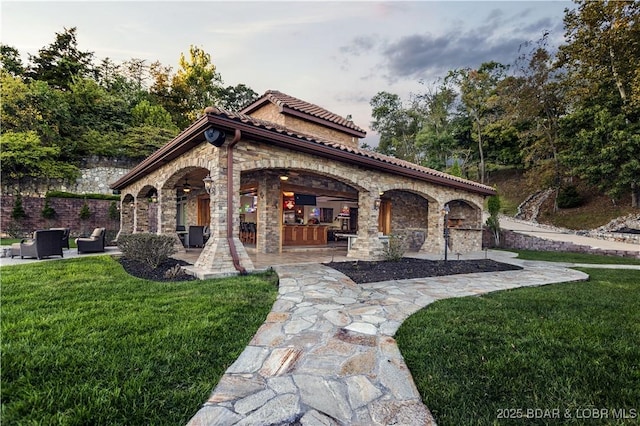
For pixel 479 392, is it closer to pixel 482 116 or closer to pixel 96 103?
pixel 96 103

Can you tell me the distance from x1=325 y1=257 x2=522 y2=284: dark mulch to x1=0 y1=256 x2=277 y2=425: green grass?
244 centimetres

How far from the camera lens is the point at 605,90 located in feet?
51.9

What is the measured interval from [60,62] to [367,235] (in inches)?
947

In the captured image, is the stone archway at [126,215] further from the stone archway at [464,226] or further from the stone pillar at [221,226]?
the stone archway at [464,226]

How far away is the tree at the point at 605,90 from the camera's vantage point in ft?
45.3

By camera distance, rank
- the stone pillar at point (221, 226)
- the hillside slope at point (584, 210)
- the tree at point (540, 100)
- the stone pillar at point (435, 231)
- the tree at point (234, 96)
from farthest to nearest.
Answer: the tree at point (234, 96), the tree at point (540, 100), the hillside slope at point (584, 210), the stone pillar at point (435, 231), the stone pillar at point (221, 226)

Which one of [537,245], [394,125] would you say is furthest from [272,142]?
[394,125]

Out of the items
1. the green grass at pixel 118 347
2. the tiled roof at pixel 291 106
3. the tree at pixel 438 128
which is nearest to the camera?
the green grass at pixel 118 347

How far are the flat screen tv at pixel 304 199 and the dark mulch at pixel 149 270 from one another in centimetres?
507

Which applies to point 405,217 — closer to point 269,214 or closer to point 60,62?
point 269,214

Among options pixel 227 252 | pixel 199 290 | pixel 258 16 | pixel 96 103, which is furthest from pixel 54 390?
pixel 96 103

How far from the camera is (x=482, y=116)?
25578mm

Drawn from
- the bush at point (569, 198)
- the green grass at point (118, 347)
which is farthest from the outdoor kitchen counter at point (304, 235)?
the bush at point (569, 198)

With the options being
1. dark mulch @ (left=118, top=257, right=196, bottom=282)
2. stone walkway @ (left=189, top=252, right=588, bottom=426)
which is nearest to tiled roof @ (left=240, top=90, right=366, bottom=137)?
dark mulch @ (left=118, top=257, right=196, bottom=282)
